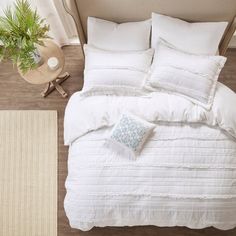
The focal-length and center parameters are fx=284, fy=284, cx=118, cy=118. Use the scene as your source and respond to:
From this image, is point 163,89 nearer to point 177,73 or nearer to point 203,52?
point 177,73

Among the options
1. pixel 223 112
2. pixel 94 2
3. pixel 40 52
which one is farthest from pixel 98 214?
pixel 94 2

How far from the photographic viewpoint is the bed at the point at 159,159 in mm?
1952

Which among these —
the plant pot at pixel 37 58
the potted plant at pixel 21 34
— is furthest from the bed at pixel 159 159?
the plant pot at pixel 37 58

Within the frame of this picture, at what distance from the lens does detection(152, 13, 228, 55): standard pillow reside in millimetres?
2141

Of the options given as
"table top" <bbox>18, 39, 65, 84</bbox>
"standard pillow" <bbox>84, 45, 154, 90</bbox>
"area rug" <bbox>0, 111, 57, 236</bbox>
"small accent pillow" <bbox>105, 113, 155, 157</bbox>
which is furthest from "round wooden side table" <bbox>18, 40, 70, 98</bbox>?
"small accent pillow" <bbox>105, 113, 155, 157</bbox>

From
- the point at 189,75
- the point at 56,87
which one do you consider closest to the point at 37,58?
the point at 56,87

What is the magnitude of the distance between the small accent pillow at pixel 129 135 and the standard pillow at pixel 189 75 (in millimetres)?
341

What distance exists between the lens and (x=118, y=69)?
213cm

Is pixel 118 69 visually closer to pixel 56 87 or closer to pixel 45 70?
pixel 45 70

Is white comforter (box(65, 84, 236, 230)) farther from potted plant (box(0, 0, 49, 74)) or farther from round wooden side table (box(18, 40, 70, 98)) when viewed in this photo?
potted plant (box(0, 0, 49, 74))

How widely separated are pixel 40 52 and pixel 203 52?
1.33 metres

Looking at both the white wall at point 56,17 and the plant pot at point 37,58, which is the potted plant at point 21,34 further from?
the white wall at point 56,17

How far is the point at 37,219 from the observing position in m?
2.44

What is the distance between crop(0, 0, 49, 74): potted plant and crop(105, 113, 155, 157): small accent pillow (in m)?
0.83
